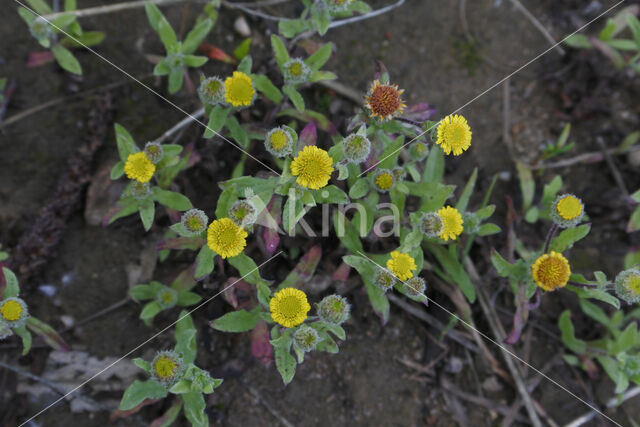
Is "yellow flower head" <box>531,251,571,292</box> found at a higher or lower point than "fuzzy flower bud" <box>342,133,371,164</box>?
lower

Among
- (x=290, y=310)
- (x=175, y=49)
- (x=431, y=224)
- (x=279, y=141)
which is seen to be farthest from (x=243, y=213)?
(x=175, y=49)

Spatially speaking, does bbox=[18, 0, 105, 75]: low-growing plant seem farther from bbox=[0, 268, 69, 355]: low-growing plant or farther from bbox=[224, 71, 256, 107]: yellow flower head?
bbox=[0, 268, 69, 355]: low-growing plant

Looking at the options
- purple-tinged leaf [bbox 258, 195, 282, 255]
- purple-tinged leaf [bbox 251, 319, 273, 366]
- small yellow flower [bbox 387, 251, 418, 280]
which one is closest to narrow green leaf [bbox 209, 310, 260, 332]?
purple-tinged leaf [bbox 251, 319, 273, 366]

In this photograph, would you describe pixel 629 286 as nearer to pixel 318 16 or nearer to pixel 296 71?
pixel 296 71

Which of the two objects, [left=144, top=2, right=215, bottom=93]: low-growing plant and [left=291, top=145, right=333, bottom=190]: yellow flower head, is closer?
[left=291, top=145, right=333, bottom=190]: yellow flower head

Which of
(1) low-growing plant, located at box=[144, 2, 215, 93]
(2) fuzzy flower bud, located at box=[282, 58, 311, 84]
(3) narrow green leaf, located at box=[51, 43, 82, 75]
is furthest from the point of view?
(3) narrow green leaf, located at box=[51, 43, 82, 75]

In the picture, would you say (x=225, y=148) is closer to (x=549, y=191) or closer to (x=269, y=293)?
(x=269, y=293)

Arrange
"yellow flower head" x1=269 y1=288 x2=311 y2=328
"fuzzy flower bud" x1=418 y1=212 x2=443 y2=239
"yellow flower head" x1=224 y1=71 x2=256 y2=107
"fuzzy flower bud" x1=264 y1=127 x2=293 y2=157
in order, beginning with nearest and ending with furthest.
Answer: "yellow flower head" x1=269 y1=288 x2=311 y2=328 → "fuzzy flower bud" x1=264 y1=127 x2=293 y2=157 → "fuzzy flower bud" x1=418 y1=212 x2=443 y2=239 → "yellow flower head" x1=224 y1=71 x2=256 y2=107
